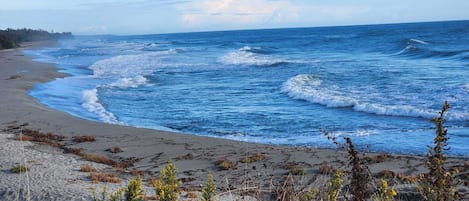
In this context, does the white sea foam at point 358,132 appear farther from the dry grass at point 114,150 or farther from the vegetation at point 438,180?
the vegetation at point 438,180

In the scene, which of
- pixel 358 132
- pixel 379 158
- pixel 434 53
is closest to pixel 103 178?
pixel 379 158

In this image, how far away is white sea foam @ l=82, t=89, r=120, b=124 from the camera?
1727cm

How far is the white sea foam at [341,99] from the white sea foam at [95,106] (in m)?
7.05

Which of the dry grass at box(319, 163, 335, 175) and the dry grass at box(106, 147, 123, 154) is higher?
the dry grass at box(319, 163, 335, 175)

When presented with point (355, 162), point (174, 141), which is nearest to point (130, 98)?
point (174, 141)

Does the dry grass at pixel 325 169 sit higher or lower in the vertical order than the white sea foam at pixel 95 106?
higher

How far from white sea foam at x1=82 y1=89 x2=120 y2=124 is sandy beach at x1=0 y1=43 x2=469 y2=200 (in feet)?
3.97

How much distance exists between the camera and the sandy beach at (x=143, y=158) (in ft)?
28.3

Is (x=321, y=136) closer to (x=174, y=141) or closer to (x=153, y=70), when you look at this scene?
(x=174, y=141)

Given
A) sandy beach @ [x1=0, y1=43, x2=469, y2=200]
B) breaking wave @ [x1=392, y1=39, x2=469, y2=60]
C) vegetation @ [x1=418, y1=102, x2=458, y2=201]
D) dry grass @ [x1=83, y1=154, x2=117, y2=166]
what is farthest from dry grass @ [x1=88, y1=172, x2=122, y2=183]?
breaking wave @ [x1=392, y1=39, x2=469, y2=60]

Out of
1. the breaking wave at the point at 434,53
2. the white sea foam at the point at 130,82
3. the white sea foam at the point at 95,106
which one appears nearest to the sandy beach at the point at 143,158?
the white sea foam at the point at 95,106

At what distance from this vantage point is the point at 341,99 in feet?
62.1

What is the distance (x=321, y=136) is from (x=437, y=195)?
1147cm

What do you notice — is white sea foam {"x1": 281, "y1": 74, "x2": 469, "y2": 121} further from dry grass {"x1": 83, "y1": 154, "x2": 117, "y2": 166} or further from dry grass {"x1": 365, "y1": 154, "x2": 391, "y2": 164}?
dry grass {"x1": 83, "y1": 154, "x2": 117, "y2": 166}
